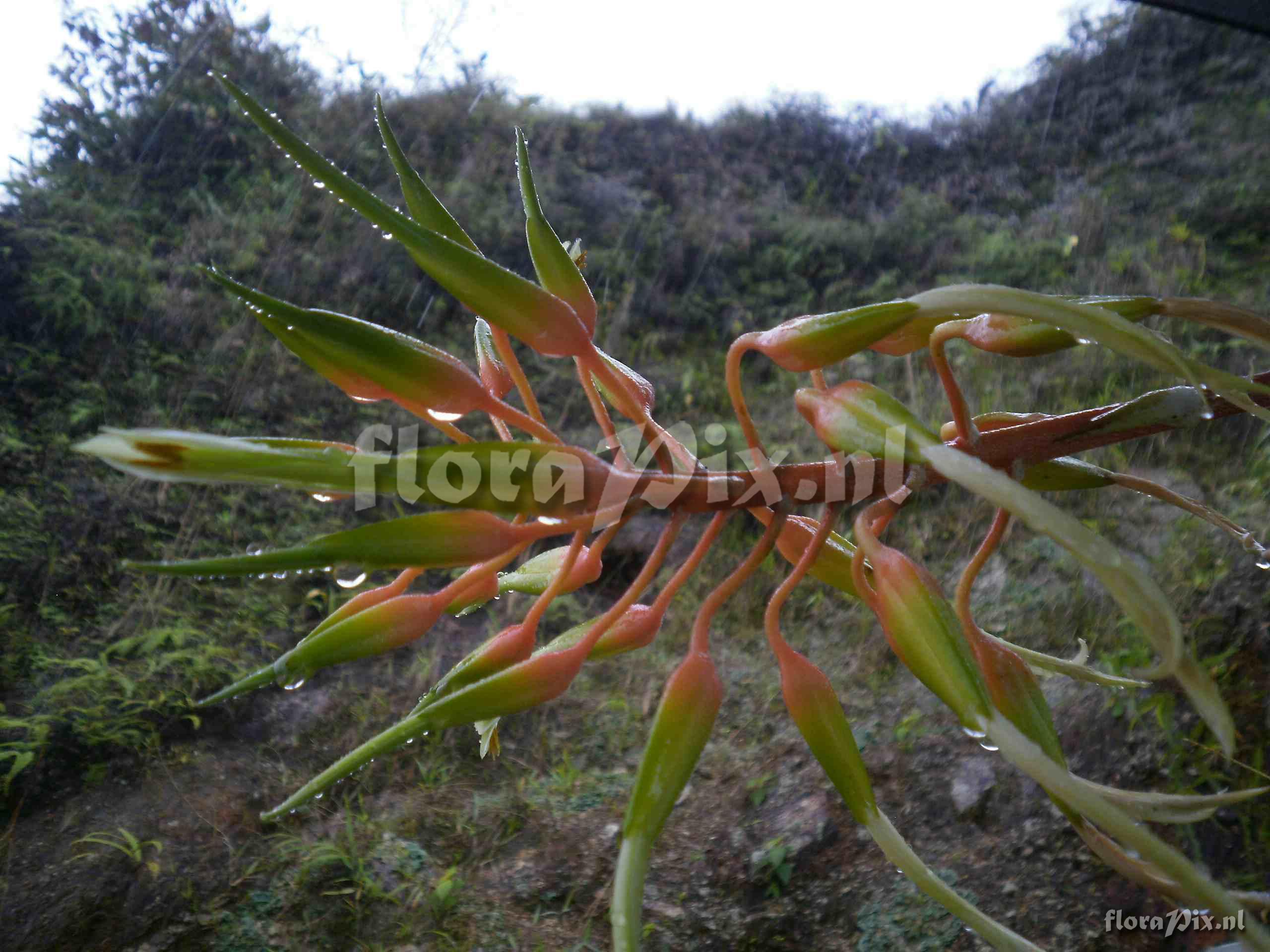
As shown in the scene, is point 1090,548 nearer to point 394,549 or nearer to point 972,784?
point 394,549

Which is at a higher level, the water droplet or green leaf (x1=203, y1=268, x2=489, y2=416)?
green leaf (x1=203, y1=268, x2=489, y2=416)

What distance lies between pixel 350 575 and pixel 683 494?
202mm

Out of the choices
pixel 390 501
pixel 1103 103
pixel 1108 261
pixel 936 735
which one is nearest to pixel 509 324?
pixel 936 735

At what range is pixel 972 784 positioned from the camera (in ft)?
4.45

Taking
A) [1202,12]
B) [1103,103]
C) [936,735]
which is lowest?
[936,735]

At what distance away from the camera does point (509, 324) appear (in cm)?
44

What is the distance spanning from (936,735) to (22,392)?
2175 mm

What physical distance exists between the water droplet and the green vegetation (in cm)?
82

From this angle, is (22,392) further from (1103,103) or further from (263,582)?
(1103,103)

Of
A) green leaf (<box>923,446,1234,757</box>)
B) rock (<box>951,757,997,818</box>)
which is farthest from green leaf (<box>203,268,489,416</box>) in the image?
rock (<box>951,757,997,818</box>)

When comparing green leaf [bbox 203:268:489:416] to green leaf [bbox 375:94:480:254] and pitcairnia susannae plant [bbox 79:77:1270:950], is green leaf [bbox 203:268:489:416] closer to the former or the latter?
pitcairnia susannae plant [bbox 79:77:1270:950]

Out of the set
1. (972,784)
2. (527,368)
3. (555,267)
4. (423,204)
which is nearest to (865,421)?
(555,267)

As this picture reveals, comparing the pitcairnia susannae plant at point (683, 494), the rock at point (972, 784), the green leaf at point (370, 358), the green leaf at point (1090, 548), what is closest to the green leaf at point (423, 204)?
the pitcairnia susannae plant at point (683, 494)

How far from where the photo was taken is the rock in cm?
133
